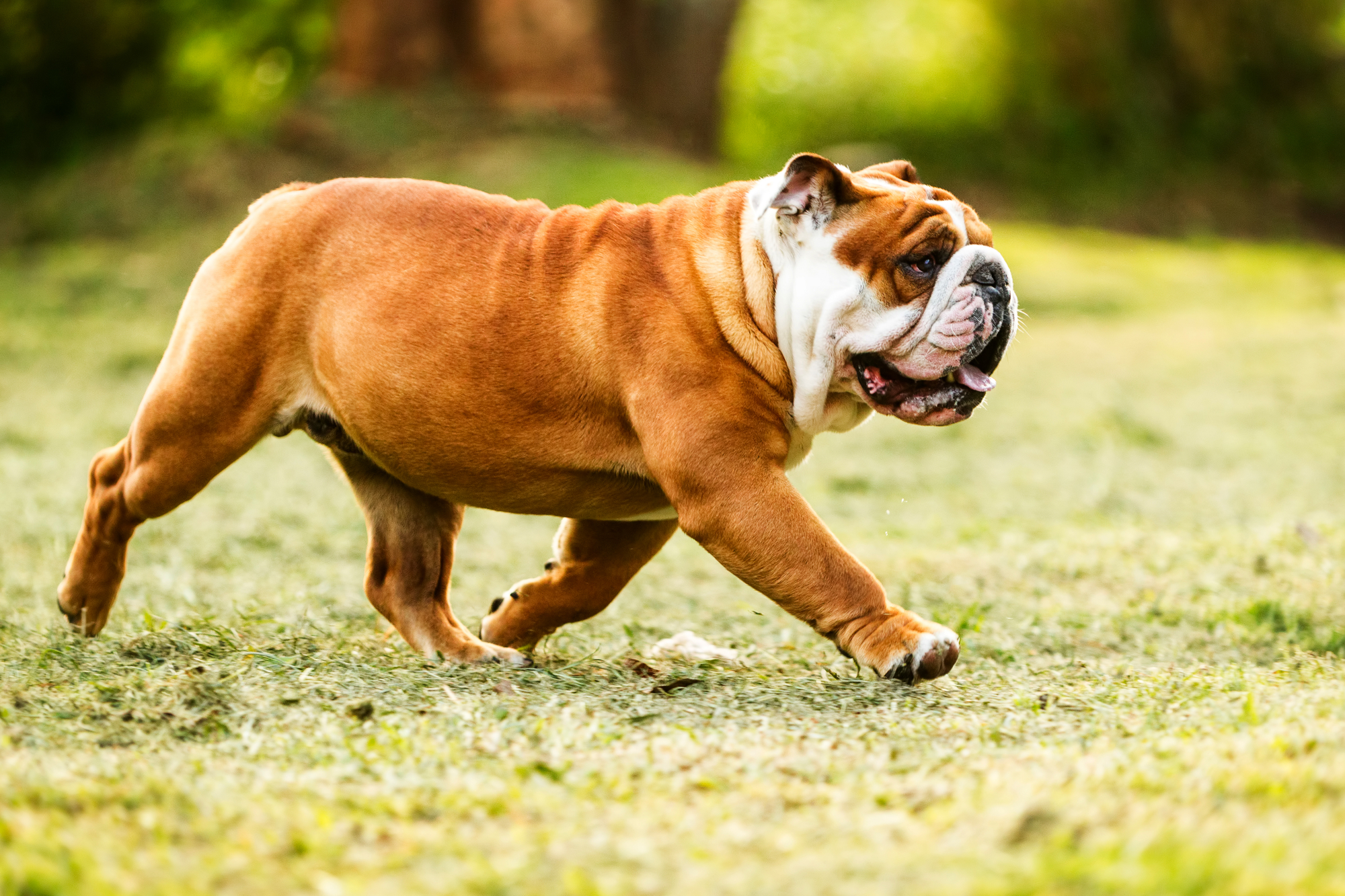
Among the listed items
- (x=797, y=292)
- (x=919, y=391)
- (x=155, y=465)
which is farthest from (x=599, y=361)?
(x=155, y=465)

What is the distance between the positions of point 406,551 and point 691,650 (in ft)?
2.80

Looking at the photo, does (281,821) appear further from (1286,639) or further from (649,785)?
(1286,639)

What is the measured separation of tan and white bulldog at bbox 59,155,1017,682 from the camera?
11.6 feet

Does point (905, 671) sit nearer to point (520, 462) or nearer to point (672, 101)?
point (520, 462)

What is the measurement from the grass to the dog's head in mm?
738

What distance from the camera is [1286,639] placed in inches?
167

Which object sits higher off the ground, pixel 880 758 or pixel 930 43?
pixel 930 43

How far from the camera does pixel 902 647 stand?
3.46 m

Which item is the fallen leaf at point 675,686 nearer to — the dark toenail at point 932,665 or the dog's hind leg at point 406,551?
the dark toenail at point 932,665

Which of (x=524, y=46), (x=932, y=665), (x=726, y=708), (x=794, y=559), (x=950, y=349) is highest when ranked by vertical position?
(x=524, y=46)

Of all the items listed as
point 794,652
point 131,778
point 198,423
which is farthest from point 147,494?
point 794,652

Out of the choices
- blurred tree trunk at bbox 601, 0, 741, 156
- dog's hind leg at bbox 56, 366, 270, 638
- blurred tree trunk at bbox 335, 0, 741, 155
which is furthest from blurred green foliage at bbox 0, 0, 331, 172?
dog's hind leg at bbox 56, 366, 270, 638

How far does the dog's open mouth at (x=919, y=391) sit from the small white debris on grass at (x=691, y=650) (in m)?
0.82

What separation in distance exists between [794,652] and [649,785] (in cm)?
159
